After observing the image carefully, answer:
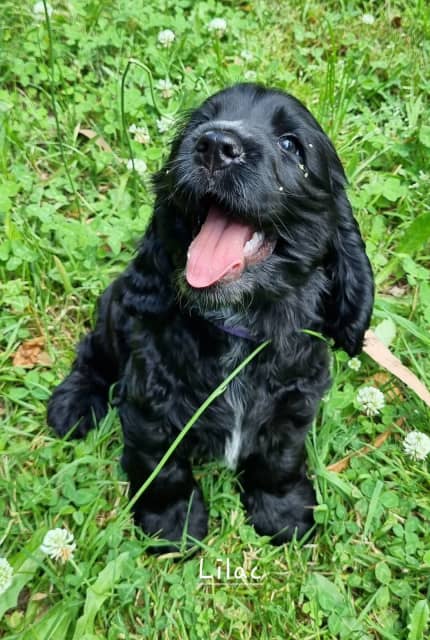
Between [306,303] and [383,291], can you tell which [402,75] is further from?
[306,303]

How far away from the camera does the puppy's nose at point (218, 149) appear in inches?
65.1

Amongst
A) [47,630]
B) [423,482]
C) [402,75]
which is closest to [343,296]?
[423,482]

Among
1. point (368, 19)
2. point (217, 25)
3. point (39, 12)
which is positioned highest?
point (368, 19)

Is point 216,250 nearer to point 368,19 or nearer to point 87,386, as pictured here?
point 87,386

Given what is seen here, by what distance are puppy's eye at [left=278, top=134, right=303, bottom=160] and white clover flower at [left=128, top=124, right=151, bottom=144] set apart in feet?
4.85

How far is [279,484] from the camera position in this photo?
7.74 ft

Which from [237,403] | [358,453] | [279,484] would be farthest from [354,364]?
[237,403]

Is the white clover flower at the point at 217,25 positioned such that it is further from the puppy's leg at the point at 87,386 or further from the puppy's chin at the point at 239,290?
→ the puppy's chin at the point at 239,290

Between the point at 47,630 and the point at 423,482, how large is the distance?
1.39 meters

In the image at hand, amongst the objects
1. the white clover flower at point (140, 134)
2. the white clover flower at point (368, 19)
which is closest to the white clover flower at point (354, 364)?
the white clover flower at point (140, 134)

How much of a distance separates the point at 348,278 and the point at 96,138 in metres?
1.80

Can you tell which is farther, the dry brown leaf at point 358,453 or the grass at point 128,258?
the dry brown leaf at point 358,453

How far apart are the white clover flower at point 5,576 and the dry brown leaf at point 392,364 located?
151 centimetres

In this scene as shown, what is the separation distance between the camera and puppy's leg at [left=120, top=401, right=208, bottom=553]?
7.05ft
